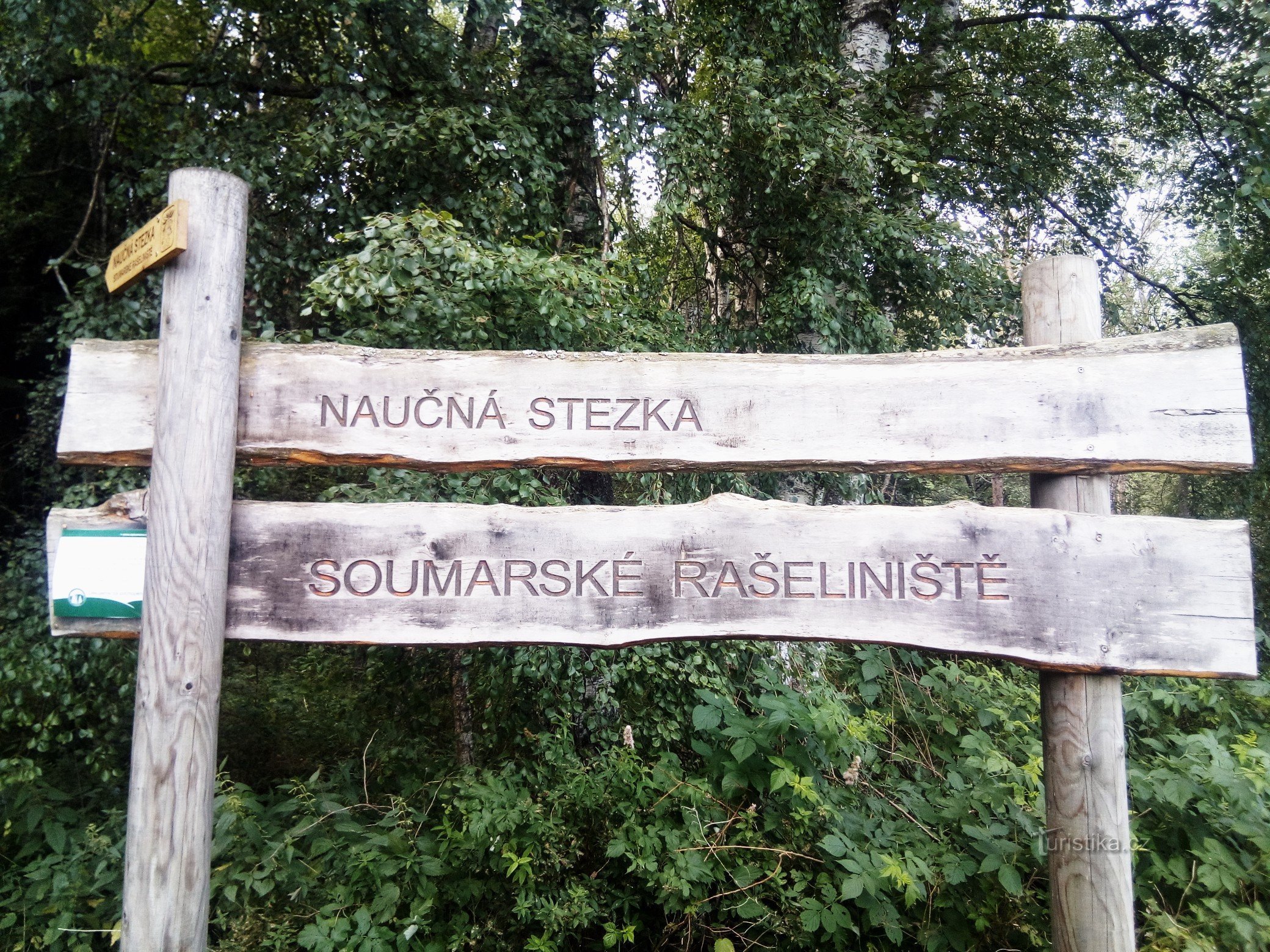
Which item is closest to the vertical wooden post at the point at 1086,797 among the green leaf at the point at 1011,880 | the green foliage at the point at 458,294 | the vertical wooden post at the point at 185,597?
the green leaf at the point at 1011,880

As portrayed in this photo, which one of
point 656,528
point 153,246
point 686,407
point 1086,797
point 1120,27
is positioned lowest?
point 1086,797

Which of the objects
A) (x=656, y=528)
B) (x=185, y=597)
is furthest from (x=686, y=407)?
(x=185, y=597)

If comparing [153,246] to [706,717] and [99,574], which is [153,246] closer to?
[99,574]

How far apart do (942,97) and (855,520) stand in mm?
6063

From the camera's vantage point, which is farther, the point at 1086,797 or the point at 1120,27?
the point at 1120,27

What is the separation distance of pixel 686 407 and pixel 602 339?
1869 millimetres

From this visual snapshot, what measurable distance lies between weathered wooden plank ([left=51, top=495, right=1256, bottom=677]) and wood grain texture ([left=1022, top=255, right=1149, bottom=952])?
12cm

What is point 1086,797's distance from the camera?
2.33 meters

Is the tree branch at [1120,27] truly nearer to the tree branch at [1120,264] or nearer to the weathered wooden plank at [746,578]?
the tree branch at [1120,264]

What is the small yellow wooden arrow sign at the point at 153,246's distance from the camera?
7.57 ft

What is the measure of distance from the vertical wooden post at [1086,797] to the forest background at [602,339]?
0.47 m

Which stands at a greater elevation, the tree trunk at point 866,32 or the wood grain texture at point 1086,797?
the tree trunk at point 866,32

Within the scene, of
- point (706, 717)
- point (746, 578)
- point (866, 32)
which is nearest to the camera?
point (746, 578)

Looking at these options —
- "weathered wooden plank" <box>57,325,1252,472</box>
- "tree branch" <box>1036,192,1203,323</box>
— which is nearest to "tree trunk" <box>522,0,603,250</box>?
"weathered wooden plank" <box>57,325,1252,472</box>
